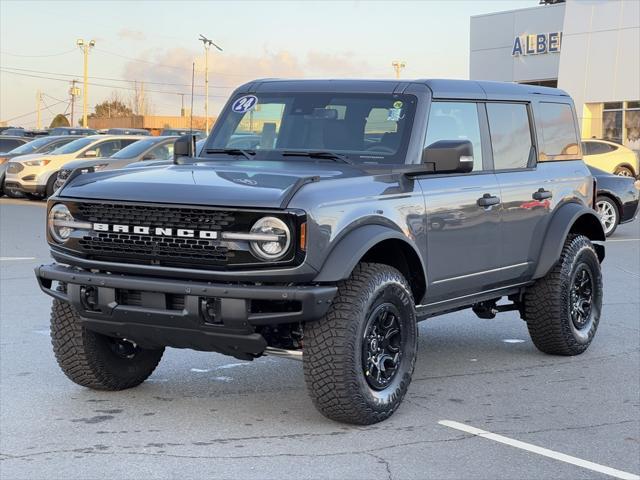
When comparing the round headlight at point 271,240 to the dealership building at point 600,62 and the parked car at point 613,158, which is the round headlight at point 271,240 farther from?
the dealership building at point 600,62

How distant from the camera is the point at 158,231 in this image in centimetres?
571

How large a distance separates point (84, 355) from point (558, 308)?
3.51 meters

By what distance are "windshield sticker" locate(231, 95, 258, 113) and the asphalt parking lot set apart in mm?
1818

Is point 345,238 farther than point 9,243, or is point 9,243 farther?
point 9,243

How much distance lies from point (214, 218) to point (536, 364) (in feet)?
10.9

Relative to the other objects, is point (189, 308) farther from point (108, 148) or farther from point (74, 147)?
point (74, 147)

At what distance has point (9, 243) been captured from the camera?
16.2 metres

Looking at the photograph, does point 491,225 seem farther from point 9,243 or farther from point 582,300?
point 9,243

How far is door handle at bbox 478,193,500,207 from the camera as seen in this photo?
7039mm

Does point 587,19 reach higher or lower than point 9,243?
higher

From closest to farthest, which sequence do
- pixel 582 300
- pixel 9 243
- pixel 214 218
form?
pixel 214 218
pixel 582 300
pixel 9 243

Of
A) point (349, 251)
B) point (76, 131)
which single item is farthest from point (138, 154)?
point (76, 131)

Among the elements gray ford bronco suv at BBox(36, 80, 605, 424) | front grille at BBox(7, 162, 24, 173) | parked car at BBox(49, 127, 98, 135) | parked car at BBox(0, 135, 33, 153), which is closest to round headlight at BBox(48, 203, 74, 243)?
gray ford bronco suv at BBox(36, 80, 605, 424)

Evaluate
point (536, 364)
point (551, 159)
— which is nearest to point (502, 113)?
point (551, 159)
